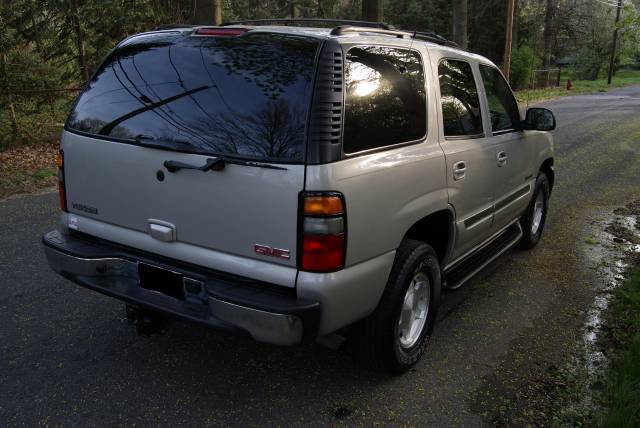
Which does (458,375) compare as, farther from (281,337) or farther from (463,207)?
(281,337)

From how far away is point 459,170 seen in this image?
3660 millimetres

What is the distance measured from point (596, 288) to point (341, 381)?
9.05 feet

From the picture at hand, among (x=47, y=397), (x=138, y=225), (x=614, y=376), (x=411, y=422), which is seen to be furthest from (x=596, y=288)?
(x=47, y=397)

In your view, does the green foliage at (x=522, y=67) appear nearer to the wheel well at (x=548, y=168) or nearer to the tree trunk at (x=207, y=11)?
the tree trunk at (x=207, y=11)

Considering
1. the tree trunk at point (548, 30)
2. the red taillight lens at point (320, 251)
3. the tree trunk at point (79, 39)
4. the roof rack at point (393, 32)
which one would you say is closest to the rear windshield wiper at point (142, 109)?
the roof rack at point (393, 32)

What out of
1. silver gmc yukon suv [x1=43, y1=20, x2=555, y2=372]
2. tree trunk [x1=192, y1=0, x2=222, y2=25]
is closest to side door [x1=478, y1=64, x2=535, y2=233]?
silver gmc yukon suv [x1=43, y1=20, x2=555, y2=372]

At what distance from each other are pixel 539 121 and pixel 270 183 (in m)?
3.30

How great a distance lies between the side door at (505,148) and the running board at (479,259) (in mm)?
170

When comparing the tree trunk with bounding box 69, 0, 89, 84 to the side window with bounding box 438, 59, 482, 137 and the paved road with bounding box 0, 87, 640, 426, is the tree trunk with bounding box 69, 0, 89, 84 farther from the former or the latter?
the side window with bounding box 438, 59, 482, 137

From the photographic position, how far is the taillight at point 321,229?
253 cm

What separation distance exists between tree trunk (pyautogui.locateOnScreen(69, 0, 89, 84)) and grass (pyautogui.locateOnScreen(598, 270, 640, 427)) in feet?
42.6

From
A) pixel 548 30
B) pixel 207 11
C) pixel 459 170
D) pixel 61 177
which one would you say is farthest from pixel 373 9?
pixel 548 30

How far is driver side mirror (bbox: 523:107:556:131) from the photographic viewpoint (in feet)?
16.1

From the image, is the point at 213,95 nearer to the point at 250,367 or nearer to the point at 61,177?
the point at 61,177
